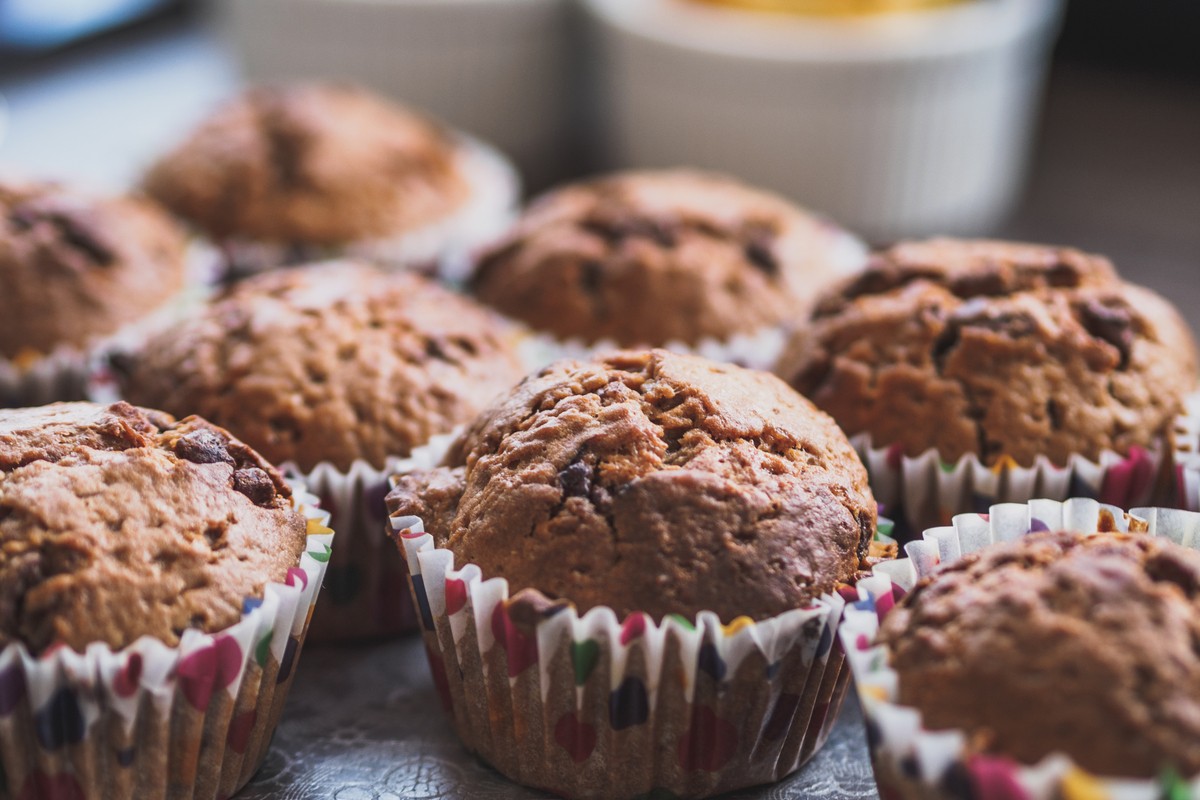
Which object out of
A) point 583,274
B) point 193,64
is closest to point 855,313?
point 583,274

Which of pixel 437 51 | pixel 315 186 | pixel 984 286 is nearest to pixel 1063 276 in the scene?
pixel 984 286

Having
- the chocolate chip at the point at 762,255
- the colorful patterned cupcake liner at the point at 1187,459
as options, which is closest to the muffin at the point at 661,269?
the chocolate chip at the point at 762,255

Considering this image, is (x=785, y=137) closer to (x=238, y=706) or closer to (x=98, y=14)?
(x=238, y=706)

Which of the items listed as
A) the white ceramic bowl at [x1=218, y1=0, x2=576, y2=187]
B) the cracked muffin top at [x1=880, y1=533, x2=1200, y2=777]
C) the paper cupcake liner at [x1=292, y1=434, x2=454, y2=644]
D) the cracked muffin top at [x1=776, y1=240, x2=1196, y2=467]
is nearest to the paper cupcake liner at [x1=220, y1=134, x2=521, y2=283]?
the white ceramic bowl at [x1=218, y1=0, x2=576, y2=187]

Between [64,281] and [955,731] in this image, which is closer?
[955,731]

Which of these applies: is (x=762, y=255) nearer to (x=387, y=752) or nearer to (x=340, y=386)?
(x=340, y=386)

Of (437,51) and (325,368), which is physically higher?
(437,51)

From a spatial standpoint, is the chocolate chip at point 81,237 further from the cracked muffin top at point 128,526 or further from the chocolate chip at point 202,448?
the chocolate chip at point 202,448

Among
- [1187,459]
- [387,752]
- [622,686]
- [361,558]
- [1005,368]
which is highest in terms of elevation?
[1005,368]
